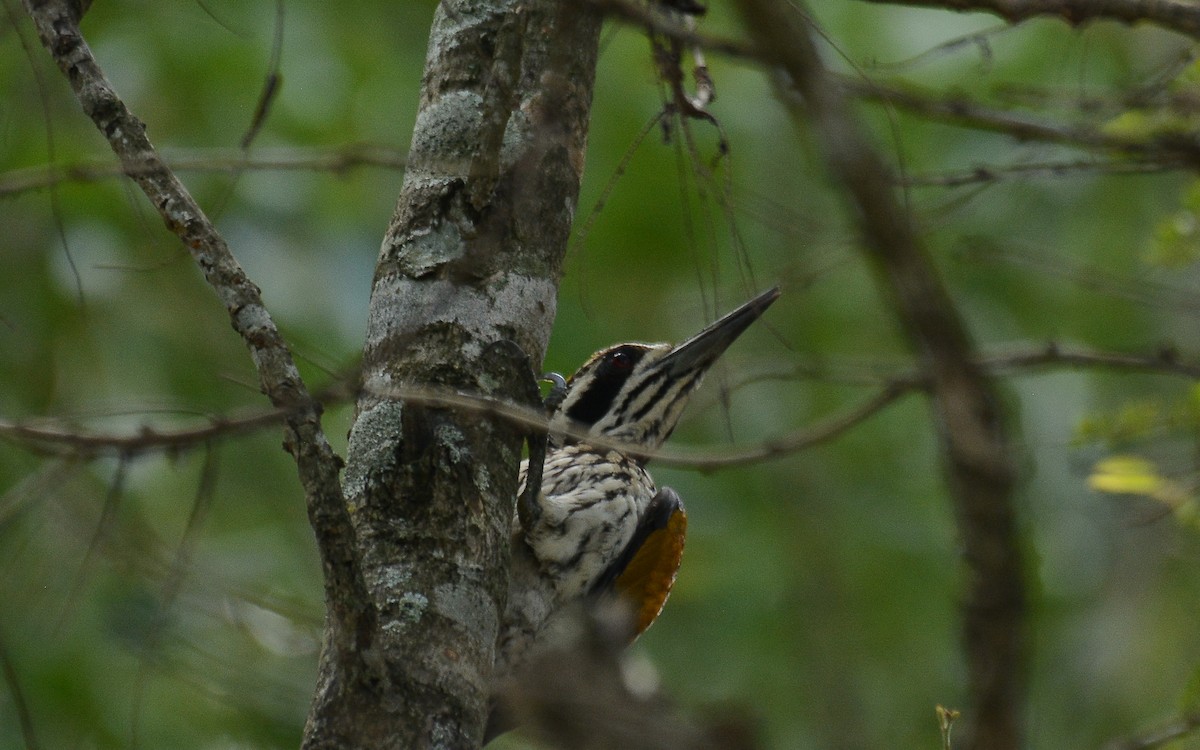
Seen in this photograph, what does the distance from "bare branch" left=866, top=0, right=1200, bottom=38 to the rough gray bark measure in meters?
0.88

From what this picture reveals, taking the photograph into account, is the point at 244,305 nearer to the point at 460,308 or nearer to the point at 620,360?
the point at 460,308

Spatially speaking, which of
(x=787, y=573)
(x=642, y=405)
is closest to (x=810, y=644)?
(x=787, y=573)

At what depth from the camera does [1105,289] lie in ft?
11.1

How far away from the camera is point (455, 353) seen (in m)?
2.81

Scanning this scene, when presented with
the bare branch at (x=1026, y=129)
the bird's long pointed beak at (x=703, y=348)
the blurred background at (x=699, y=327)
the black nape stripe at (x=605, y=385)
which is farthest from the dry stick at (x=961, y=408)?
the black nape stripe at (x=605, y=385)

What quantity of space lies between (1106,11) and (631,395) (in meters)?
2.03

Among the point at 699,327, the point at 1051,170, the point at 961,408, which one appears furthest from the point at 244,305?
the point at 699,327

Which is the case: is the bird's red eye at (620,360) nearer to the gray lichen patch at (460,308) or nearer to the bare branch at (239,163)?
the gray lichen patch at (460,308)

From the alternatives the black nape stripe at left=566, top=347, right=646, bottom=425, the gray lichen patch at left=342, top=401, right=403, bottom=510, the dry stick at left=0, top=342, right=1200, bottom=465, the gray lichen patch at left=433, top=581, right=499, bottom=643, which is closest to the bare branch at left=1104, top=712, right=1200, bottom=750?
the dry stick at left=0, top=342, right=1200, bottom=465

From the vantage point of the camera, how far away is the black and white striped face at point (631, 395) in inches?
173

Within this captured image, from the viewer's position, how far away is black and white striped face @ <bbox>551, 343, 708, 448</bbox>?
439 centimetres

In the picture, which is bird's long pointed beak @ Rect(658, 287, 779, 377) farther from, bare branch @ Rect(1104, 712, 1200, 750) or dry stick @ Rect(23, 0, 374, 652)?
dry stick @ Rect(23, 0, 374, 652)

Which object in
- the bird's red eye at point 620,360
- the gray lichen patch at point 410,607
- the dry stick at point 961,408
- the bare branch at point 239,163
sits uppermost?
the bird's red eye at point 620,360

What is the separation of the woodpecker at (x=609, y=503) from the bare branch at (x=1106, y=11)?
3.18ft
